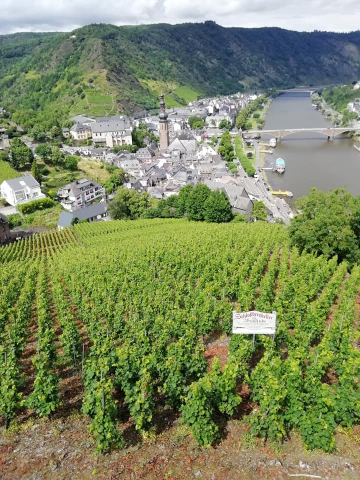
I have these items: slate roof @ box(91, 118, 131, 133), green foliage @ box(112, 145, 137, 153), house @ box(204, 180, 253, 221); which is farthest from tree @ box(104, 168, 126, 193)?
slate roof @ box(91, 118, 131, 133)

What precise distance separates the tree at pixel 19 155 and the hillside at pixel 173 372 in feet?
213

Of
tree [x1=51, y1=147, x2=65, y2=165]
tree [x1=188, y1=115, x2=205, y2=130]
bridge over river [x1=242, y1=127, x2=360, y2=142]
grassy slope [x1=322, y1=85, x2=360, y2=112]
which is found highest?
grassy slope [x1=322, y1=85, x2=360, y2=112]

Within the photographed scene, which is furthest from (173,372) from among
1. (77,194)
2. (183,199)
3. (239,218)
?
(77,194)

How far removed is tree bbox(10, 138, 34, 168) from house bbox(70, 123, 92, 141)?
2507 centimetres

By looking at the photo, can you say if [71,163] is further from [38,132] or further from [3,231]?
[3,231]

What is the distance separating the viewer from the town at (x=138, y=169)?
2493 inches

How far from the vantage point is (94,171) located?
287 ft

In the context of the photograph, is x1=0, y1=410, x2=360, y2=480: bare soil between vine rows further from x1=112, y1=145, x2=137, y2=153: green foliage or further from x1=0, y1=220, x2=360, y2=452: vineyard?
x1=112, y1=145, x2=137, y2=153: green foliage

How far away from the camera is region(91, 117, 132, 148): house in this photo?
10556 centimetres

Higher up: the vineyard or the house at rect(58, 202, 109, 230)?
the vineyard

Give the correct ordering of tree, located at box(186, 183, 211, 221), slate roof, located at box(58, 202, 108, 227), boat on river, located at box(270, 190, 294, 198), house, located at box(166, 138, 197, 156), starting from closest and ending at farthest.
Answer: tree, located at box(186, 183, 211, 221) → slate roof, located at box(58, 202, 108, 227) → boat on river, located at box(270, 190, 294, 198) → house, located at box(166, 138, 197, 156)

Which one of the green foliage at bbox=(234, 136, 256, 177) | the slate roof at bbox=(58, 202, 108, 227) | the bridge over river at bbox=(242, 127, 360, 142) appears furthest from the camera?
the bridge over river at bbox=(242, 127, 360, 142)

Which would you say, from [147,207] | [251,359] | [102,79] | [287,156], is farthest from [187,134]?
[251,359]

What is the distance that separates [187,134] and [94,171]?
38.1 meters
